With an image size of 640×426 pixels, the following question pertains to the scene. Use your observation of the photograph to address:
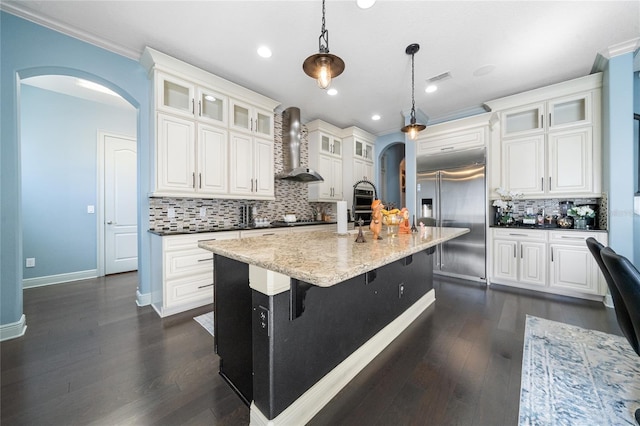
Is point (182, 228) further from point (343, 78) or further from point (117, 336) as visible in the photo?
point (343, 78)

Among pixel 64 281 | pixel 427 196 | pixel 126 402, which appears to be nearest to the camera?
pixel 126 402

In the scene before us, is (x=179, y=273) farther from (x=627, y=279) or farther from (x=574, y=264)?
(x=574, y=264)

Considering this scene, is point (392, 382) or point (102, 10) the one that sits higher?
point (102, 10)

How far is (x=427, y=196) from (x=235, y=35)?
3.64m

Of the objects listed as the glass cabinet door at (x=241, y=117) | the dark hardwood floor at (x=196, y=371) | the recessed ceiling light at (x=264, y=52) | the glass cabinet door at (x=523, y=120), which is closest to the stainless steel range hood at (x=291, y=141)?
the glass cabinet door at (x=241, y=117)

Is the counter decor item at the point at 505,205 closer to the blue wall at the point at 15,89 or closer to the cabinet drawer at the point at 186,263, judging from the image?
the cabinet drawer at the point at 186,263

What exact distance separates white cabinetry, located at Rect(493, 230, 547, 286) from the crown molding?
210 inches

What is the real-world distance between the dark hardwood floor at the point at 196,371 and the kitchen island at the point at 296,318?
0.14 metres

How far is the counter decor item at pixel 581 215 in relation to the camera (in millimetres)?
3090

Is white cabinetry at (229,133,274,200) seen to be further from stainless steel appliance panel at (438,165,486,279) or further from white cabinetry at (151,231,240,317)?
stainless steel appliance panel at (438,165,486,279)

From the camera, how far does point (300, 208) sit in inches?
186

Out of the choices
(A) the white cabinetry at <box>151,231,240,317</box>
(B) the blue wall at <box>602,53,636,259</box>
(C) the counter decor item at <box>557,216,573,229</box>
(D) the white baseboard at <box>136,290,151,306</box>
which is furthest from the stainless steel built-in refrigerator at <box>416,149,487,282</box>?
(D) the white baseboard at <box>136,290,151,306</box>

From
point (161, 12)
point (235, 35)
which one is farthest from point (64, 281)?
point (235, 35)

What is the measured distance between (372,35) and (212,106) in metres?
2.11
